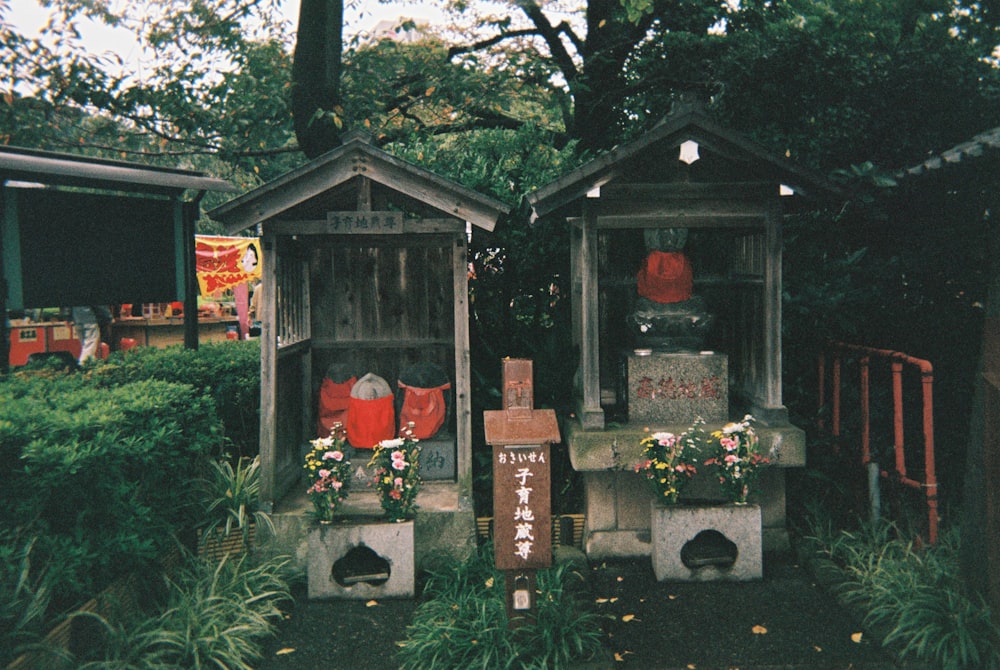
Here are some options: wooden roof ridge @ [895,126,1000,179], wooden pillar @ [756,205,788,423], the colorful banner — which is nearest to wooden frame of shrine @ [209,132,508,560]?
wooden pillar @ [756,205,788,423]

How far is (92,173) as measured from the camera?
22.1ft

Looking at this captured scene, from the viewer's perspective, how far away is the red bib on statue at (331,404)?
26.5ft

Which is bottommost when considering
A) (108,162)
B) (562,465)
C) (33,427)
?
(562,465)

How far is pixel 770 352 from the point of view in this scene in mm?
6988

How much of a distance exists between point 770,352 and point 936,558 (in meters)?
2.18

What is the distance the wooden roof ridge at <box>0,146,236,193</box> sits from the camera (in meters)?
6.33

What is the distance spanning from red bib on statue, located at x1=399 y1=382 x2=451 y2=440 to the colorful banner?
13.5 m

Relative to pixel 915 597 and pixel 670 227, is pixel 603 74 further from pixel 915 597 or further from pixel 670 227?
pixel 915 597

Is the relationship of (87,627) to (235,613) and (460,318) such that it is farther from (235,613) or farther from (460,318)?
(460,318)

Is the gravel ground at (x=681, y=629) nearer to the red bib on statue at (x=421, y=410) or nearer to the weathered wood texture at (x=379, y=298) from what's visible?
the red bib on statue at (x=421, y=410)

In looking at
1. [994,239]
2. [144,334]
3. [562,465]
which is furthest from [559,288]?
[144,334]

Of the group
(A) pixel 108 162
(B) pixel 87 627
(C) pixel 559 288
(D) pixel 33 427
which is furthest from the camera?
(C) pixel 559 288

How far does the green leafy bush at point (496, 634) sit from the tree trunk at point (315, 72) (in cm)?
623

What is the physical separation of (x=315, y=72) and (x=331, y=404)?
4374 mm
